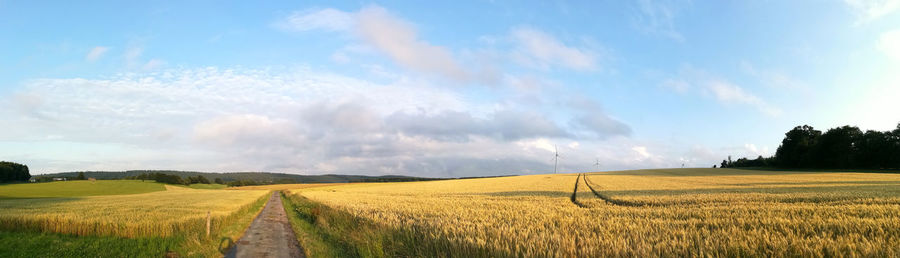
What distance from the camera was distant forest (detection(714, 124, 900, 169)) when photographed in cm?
7812

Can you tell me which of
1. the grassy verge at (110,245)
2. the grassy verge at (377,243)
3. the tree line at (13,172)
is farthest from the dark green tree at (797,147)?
the tree line at (13,172)

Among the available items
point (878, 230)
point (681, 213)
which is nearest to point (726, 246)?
point (878, 230)

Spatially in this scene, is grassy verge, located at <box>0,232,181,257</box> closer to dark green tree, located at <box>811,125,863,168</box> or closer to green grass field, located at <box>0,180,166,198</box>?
green grass field, located at <box>0,180,166,198</box>

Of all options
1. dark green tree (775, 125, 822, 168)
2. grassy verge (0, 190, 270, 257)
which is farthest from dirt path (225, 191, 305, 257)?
dark green tree (775, 125, 822, 168)

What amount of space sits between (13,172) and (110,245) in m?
143

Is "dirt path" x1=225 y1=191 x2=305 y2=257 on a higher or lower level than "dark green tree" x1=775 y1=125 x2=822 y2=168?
lower

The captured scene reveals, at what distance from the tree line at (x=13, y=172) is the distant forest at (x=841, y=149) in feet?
675

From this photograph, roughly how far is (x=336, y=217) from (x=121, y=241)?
26.5ft

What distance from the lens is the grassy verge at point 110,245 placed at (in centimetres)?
1212

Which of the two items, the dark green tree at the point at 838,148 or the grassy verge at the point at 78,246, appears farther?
the dark green tree at the point at 838,148

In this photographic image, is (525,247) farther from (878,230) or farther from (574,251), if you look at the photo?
(878,230)

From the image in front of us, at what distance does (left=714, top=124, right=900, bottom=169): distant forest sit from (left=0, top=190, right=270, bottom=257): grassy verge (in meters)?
118

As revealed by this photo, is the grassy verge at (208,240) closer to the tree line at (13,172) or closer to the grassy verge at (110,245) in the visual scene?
the grassy verge at (110,245)

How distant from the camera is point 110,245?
43.4 feet
